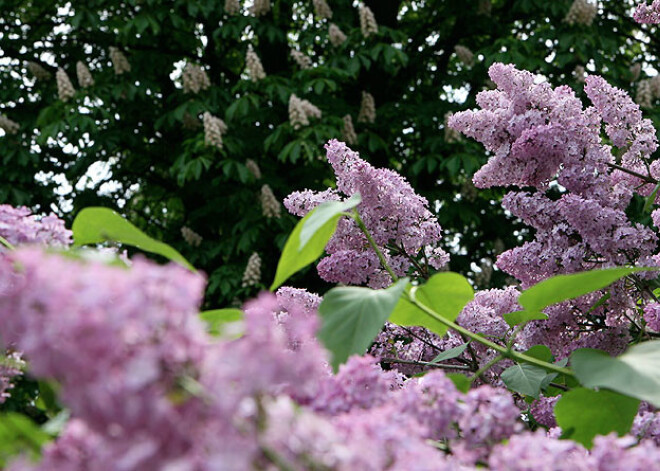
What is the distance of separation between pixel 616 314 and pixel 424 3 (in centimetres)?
740

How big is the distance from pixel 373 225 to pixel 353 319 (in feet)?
2.67

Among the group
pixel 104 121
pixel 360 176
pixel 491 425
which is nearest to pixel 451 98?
pixel 104 121

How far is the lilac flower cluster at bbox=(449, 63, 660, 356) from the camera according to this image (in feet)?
4.57

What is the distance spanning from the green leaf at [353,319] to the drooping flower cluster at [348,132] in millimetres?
5332

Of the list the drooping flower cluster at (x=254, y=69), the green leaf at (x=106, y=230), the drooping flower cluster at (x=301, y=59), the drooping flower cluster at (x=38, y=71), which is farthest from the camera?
the drooping flower cluster at (x=38, y=71)

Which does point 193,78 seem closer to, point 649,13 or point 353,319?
point 649,13

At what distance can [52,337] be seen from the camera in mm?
342

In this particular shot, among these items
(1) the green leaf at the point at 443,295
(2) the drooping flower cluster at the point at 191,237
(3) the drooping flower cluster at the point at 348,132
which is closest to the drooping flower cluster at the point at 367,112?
(3) the drooping flower cluster at the point at 348,132

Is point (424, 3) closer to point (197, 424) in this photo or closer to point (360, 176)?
point (360, 176)

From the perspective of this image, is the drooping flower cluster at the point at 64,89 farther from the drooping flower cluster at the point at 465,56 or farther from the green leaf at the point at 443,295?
the green leaf at the point at 443,295

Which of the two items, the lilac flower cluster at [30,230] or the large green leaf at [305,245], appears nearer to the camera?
the lilac flower cluster at [30,230]

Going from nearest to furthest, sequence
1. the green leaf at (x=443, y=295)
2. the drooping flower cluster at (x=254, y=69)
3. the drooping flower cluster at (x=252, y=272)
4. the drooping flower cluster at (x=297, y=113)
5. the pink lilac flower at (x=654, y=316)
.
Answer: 1. the green leaf at (x=443, y=295)
2. the pink lilac flower at (x=654, y=316)
3. the drooping flower cluster at (x=252, y=272)
4. the drooping flower cluster at (x=297, y=113)
5. the drooping flower cluster at (x=254, y=69)

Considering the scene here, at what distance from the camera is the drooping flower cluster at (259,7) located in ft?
22.3

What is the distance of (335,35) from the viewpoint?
6523 millimetres
